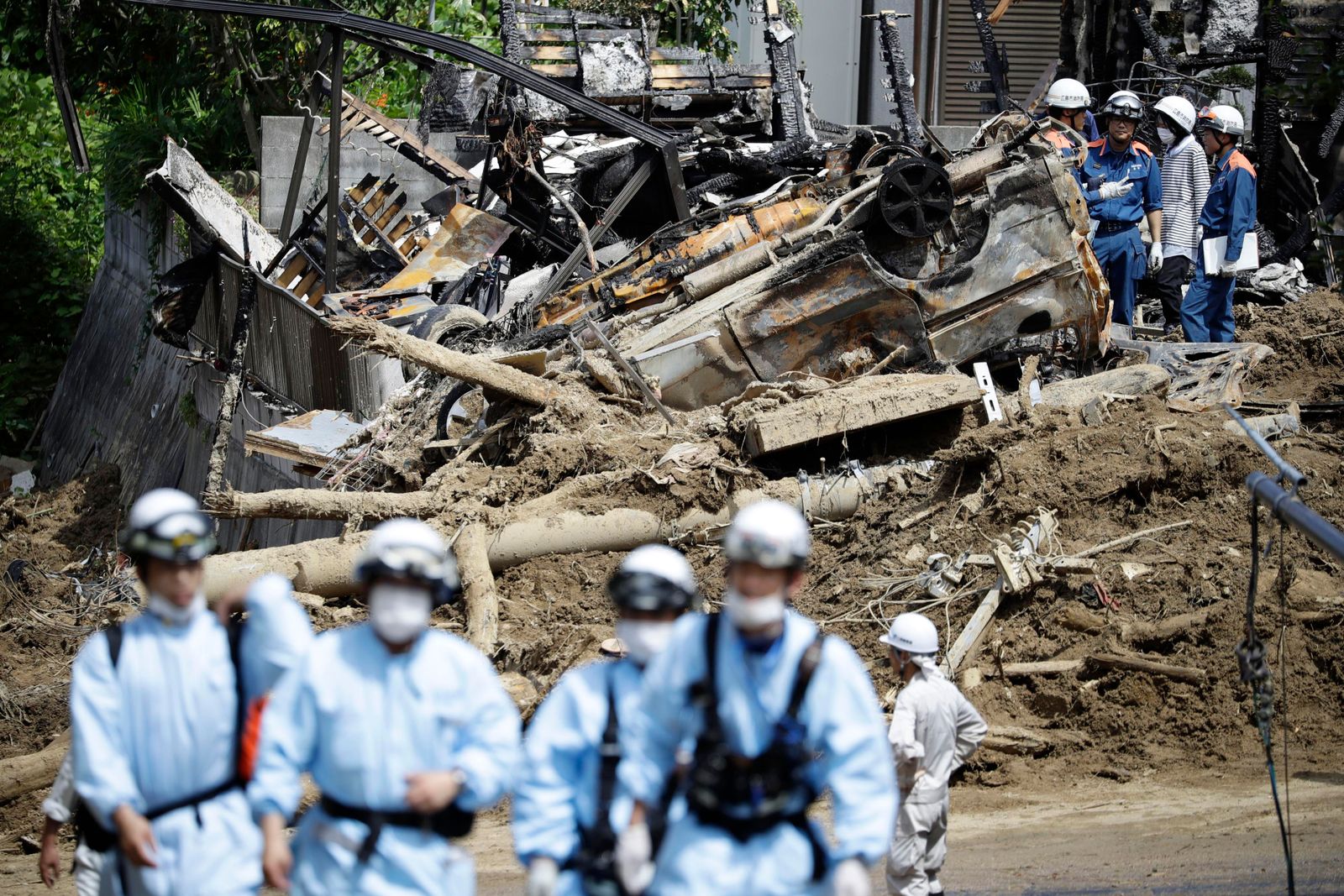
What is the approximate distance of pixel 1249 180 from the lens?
37.1 ft

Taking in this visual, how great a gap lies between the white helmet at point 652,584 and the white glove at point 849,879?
2.41ft

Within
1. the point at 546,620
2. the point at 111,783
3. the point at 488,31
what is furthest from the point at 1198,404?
the point at 488,31

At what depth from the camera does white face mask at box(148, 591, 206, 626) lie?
3848 mm

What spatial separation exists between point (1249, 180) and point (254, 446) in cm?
798

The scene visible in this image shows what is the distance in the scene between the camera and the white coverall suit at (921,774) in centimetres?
525

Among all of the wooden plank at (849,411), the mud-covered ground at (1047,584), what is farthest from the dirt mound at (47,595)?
the wooden plank at (849,411)

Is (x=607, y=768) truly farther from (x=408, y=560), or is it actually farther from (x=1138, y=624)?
(x=1138, y=624)

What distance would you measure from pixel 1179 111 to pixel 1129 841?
775cm

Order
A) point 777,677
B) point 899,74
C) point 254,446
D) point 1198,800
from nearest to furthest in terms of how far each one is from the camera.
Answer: point 777,677 < point 1198,800 < point 254,446 < point 899,74

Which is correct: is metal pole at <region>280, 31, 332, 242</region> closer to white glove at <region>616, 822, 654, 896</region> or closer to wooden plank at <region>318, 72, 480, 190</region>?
wooden plank at <region>318, 72, 480, 190</region>

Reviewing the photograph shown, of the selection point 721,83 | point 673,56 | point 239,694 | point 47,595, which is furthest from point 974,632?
point 673,56

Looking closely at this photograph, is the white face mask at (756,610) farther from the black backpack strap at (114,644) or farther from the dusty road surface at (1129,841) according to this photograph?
the dusty road surface at (1129,841)

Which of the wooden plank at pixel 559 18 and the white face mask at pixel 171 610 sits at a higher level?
the wooden plank at pixel 559 18

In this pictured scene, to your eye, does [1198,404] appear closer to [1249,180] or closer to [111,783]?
[1249,180]
